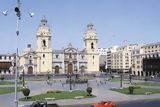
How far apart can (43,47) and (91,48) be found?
19.2 m

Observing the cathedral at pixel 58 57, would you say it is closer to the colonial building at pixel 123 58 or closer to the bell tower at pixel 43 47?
the bell tower at pixel 43 47

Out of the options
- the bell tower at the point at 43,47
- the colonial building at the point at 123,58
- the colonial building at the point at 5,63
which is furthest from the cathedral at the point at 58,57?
the colonial building at the point at 123,58

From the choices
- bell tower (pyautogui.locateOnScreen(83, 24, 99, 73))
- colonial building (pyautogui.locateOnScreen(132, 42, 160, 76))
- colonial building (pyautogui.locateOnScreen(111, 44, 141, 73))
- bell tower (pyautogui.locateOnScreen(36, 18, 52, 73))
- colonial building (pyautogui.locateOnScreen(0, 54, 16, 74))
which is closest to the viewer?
colonial building (pyautogui.locateOnScreen(132, 42, 160, 76))

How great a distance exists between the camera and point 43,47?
132 m

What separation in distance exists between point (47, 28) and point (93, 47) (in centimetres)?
1955

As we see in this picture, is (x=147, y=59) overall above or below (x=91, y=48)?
below

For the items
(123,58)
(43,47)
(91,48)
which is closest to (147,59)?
(91,48)

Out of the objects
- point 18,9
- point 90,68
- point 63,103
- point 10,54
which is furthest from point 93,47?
point 18,9

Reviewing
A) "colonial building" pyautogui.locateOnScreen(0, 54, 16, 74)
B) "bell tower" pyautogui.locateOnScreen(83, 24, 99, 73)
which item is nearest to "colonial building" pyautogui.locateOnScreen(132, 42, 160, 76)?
"bell tower" pyautogui.locateOnScreen(83, 24, 99, 73)

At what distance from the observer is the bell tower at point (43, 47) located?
131375 millimetres

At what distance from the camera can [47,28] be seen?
132 m

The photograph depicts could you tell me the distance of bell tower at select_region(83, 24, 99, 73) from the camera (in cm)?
13725

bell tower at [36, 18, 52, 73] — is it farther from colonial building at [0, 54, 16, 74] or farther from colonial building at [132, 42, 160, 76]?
colonial building at [132, 42, 160, 76]

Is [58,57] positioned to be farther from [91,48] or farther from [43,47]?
[91,48]
